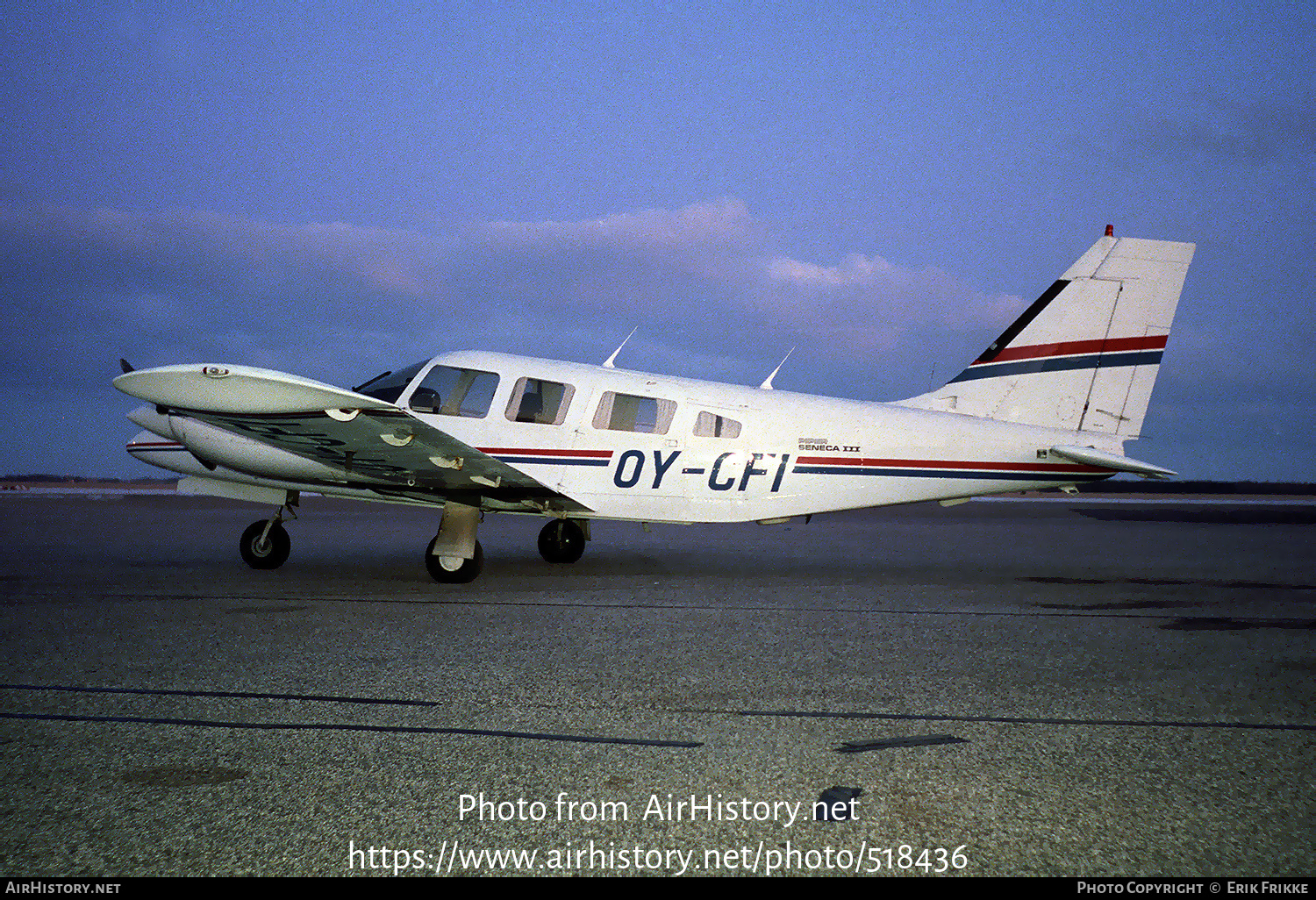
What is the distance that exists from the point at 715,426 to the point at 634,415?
914 millimetres

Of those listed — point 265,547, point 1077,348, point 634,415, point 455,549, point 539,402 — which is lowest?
point 265,547

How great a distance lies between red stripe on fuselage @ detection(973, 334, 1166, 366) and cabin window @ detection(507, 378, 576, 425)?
16.4 ft

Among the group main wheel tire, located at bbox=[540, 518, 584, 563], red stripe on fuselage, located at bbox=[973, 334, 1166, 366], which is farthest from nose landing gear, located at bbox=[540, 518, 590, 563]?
red stripe on fuselage, located at bbox=[973, 334, 1166, 366]

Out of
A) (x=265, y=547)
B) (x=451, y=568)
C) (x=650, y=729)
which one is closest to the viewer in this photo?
(x=650, y=729)

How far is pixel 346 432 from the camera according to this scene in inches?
323

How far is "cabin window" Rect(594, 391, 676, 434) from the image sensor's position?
960 centimetres

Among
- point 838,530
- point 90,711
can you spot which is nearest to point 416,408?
point 90,711

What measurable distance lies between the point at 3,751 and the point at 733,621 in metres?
4.63

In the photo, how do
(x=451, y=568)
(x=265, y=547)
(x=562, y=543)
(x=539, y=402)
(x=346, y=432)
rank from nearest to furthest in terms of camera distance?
(x=346, y=432) → (x=451, y=568) → (x=539, y=402) → (x=265, y=547) → (x=562, y=543)

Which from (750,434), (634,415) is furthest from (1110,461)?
(634,415)

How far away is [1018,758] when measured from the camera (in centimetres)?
338

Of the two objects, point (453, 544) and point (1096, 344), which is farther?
point (1096, 344)

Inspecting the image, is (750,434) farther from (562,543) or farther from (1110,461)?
(1110,461)
